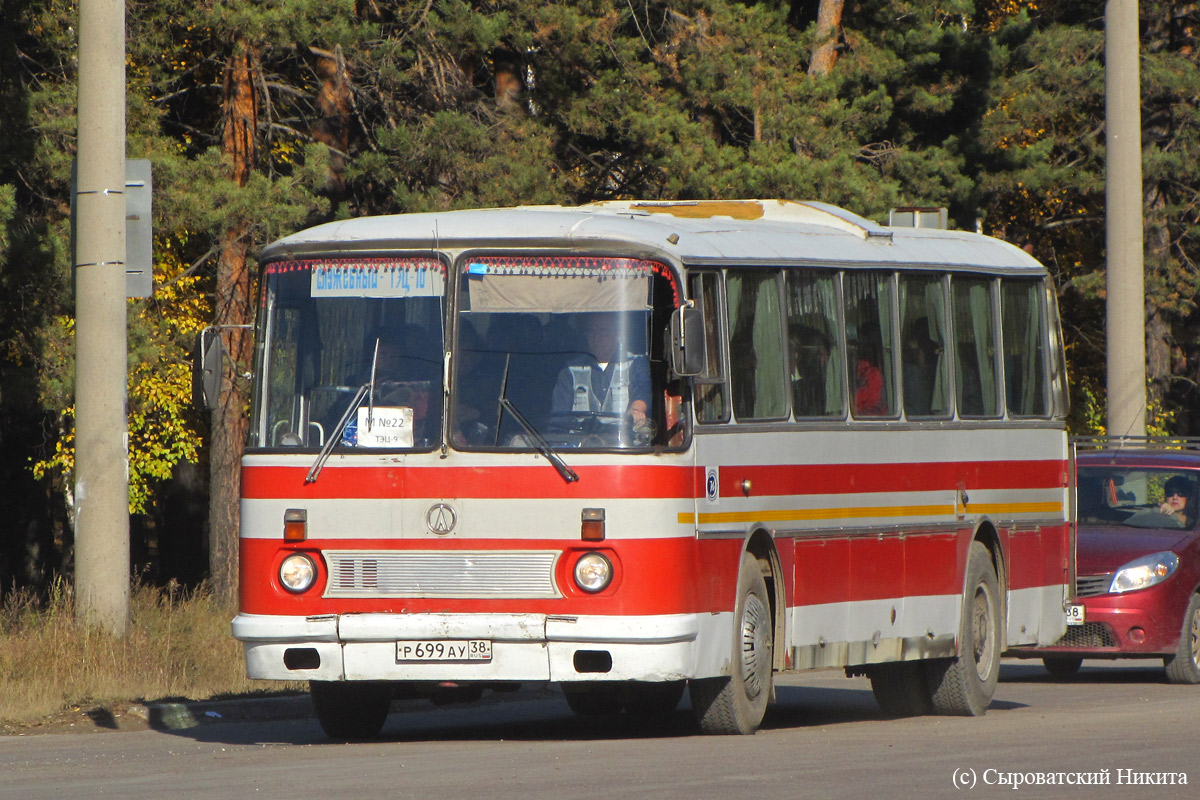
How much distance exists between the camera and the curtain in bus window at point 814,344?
12.7 m

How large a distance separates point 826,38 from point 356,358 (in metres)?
21.9

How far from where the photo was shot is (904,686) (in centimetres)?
1459

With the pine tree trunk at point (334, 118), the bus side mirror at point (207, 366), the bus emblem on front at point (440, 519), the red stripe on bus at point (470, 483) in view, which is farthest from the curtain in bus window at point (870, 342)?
the pine tree trunk at point (334, 118)

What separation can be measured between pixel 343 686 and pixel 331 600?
49.3 inches

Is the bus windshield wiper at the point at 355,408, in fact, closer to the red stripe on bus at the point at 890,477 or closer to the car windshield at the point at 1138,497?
the red stripe on bus at the point at 890,477

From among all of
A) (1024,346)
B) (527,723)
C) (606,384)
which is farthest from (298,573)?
(1024,346)

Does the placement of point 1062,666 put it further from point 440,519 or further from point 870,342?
point 440,519

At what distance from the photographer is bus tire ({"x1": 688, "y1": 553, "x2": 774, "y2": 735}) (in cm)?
1180

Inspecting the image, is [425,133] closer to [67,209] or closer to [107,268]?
[67,209]

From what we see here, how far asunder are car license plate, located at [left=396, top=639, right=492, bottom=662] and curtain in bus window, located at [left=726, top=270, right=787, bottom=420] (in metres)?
1.99

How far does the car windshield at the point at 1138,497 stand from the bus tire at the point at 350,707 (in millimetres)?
7908

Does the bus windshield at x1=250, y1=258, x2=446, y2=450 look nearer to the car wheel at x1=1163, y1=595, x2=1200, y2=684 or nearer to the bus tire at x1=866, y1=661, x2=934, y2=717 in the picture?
the bus tire at x1=866, y1=661, x2=934, y2=717

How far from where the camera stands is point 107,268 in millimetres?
15453

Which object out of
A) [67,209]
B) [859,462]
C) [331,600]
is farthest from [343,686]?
[67,209]
